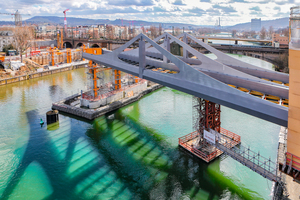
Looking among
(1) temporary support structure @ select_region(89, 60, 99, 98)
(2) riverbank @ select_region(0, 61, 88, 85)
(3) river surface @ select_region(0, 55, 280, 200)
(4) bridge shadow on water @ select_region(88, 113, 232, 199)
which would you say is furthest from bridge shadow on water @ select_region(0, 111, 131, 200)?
(2) riverbank @ select_region(0, 61, 88, 85)

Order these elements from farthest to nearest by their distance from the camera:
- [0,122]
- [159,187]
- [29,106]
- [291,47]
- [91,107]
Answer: [29,106]
[91,107]
[0,122]
[159,187]
[291,47]

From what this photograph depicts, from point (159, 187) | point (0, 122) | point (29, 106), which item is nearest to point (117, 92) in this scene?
point (29, 106)

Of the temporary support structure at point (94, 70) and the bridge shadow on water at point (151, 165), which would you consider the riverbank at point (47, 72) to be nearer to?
the temporary support structure at point (94, 70)

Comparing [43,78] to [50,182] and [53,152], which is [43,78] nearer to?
[53,152]

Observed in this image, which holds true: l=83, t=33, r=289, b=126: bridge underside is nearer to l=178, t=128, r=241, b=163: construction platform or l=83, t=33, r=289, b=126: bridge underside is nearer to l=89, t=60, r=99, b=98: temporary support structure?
l=178, t=128, r=241, b=163: construction platform

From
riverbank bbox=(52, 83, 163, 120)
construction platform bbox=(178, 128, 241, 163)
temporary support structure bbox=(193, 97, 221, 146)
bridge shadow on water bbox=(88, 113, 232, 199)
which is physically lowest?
bridge shadow on water bbox=(88, 113, 232, 199)

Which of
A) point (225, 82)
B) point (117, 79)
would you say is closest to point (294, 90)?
point (225, 82)

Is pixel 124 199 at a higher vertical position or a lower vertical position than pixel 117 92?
lower
